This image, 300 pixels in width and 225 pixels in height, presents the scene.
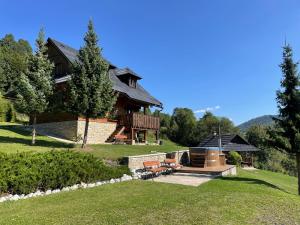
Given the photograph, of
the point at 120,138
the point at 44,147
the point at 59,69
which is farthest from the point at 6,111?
the point at 44,147

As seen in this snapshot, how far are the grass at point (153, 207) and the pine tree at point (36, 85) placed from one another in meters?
8.99

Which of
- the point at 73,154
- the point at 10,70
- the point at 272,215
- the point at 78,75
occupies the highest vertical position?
the point at 10,70

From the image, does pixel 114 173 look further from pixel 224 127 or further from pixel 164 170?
pixel 224 127

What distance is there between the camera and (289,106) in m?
14.5

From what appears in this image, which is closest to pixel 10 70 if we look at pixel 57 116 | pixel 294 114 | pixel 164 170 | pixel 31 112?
pixel 57 116

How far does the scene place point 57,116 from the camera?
2205 cm

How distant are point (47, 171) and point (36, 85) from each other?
30.7 feet

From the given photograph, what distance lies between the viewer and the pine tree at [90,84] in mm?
16203

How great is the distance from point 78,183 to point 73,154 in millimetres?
1478

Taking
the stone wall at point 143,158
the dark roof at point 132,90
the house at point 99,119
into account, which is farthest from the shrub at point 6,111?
the stone wall at point 143,158

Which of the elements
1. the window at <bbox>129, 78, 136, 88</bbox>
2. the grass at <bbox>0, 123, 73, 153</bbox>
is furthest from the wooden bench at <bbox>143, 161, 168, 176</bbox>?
the window at <bbox>129, 78, 136, 88</bbox>

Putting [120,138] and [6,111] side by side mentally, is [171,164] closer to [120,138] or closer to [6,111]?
[120,138]

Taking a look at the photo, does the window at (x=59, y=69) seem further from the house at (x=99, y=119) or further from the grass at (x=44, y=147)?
the grass at (x=44, y=147)

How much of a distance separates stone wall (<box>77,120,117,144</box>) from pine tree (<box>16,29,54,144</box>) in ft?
13.8
